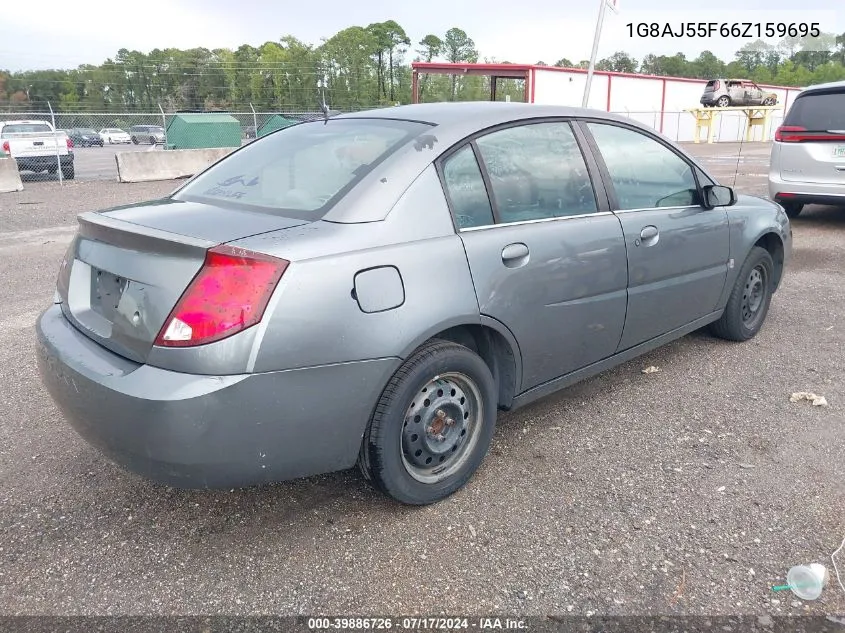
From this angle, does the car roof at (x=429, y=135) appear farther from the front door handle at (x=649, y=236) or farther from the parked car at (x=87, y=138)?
the parked car at (x=87, y=138)

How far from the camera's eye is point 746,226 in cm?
442

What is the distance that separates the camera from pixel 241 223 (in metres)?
2.55

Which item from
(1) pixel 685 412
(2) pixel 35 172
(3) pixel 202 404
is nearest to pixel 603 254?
(1) pixel 685 412

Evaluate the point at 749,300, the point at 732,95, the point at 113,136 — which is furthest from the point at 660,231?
the point at 113,136

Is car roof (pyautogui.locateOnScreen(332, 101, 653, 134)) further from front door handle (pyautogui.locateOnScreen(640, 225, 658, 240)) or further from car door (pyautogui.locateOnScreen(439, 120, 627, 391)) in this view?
front door handle (pyautogui.locateOnScreen(640, 225, 658, 240))

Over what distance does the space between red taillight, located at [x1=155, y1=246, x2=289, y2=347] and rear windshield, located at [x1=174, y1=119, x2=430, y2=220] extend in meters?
0.42

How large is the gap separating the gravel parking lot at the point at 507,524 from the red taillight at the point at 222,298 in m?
0.89

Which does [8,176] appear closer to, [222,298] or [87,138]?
[222,298]

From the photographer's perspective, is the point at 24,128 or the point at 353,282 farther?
the point at 24,128

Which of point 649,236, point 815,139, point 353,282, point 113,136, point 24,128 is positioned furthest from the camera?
point 113,136

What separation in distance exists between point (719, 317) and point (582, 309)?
5.71 ft

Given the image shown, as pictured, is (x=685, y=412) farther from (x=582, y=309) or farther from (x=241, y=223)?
(x=241, y=223)

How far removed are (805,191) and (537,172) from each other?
6.89m

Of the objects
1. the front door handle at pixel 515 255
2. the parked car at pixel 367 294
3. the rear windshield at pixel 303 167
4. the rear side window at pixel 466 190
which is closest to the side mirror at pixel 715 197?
the parked car at pixel 367 294
